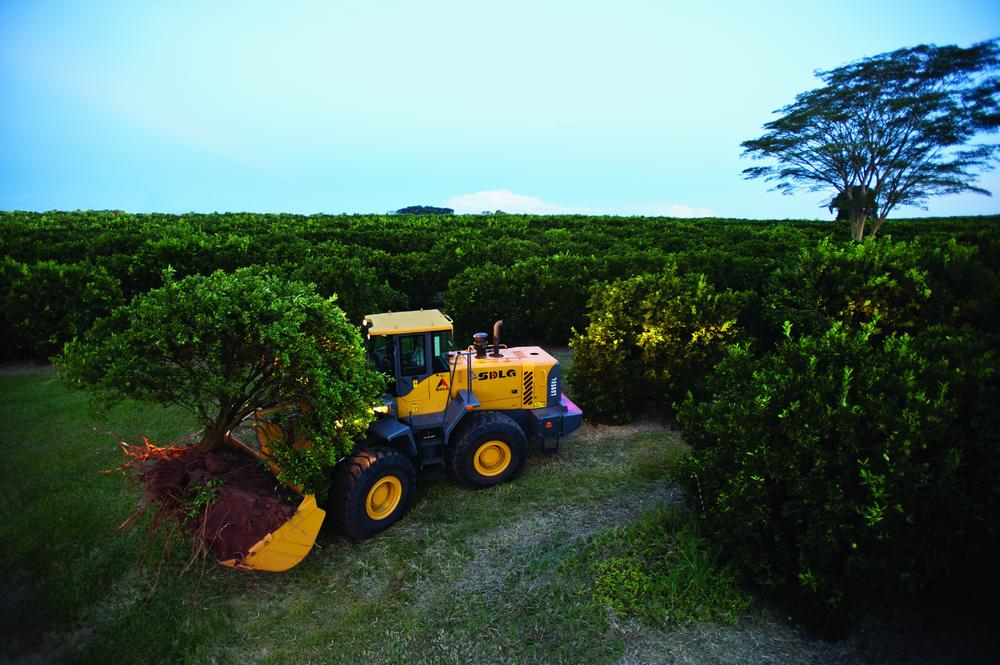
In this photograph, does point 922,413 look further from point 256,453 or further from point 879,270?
point 256,453

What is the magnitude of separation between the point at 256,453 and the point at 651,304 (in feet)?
24.7

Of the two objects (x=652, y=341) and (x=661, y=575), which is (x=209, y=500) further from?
(x=652, y=341)

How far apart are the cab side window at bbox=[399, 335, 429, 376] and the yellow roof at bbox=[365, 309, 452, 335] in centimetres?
15

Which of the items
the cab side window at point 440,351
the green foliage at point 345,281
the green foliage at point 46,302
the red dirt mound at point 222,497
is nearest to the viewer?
the red dirt mound at point 222,497

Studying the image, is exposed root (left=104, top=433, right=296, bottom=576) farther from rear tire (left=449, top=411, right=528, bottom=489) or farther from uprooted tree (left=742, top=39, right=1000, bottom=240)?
uprooted tree (left=742, top=39, right=1000, bottom=240)

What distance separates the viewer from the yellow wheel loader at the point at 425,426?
6457 millimetres

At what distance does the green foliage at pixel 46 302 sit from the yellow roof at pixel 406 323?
9824mm

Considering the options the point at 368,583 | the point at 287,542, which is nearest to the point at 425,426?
the point at 368,583

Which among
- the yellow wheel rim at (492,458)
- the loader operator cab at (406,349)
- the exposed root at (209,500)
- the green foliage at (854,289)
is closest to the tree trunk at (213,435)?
the exposed root at (209,500)

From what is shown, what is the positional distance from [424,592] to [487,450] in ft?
7.94

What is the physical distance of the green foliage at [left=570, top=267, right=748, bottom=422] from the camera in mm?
10328

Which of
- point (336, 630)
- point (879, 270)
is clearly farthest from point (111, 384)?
point (879, 270)

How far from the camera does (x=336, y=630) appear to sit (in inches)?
214

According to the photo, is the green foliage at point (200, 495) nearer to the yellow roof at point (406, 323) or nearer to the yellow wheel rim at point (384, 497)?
the yellow wheel rim at point (384, 497)
